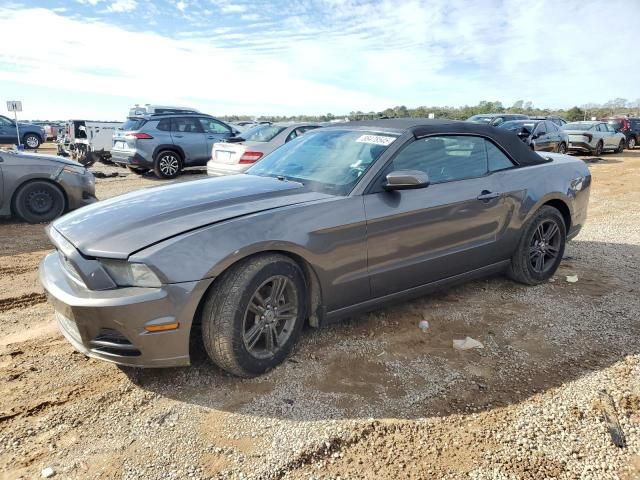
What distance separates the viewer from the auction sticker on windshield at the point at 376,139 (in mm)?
3670

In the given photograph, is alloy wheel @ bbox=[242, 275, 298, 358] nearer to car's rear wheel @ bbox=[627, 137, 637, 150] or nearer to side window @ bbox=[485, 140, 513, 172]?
side window @ bbox=[485, 140, 513, 172]

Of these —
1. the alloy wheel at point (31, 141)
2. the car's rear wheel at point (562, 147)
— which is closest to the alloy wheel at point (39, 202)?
the car's rear wheel at point (562, 147)

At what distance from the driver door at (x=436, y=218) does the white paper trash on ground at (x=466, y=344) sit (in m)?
0.52

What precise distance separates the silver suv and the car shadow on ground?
32.8 ft

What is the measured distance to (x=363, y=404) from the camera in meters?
2.77

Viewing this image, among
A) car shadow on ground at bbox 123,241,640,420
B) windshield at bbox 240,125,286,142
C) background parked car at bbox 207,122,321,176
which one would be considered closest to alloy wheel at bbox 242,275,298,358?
car shadow on ground at bbox 123,241,640,420

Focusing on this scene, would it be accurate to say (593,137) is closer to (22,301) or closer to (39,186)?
(39,186)

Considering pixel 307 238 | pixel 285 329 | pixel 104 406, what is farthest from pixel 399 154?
pixel 104 406

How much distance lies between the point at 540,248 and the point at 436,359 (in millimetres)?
2014

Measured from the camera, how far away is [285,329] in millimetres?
3123

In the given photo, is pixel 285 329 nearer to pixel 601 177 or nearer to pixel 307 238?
pixel 307 238

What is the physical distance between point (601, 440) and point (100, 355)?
2.69 meters

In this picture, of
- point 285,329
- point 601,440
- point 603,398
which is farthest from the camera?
point 285,329

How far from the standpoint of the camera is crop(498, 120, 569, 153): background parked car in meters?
16.0
